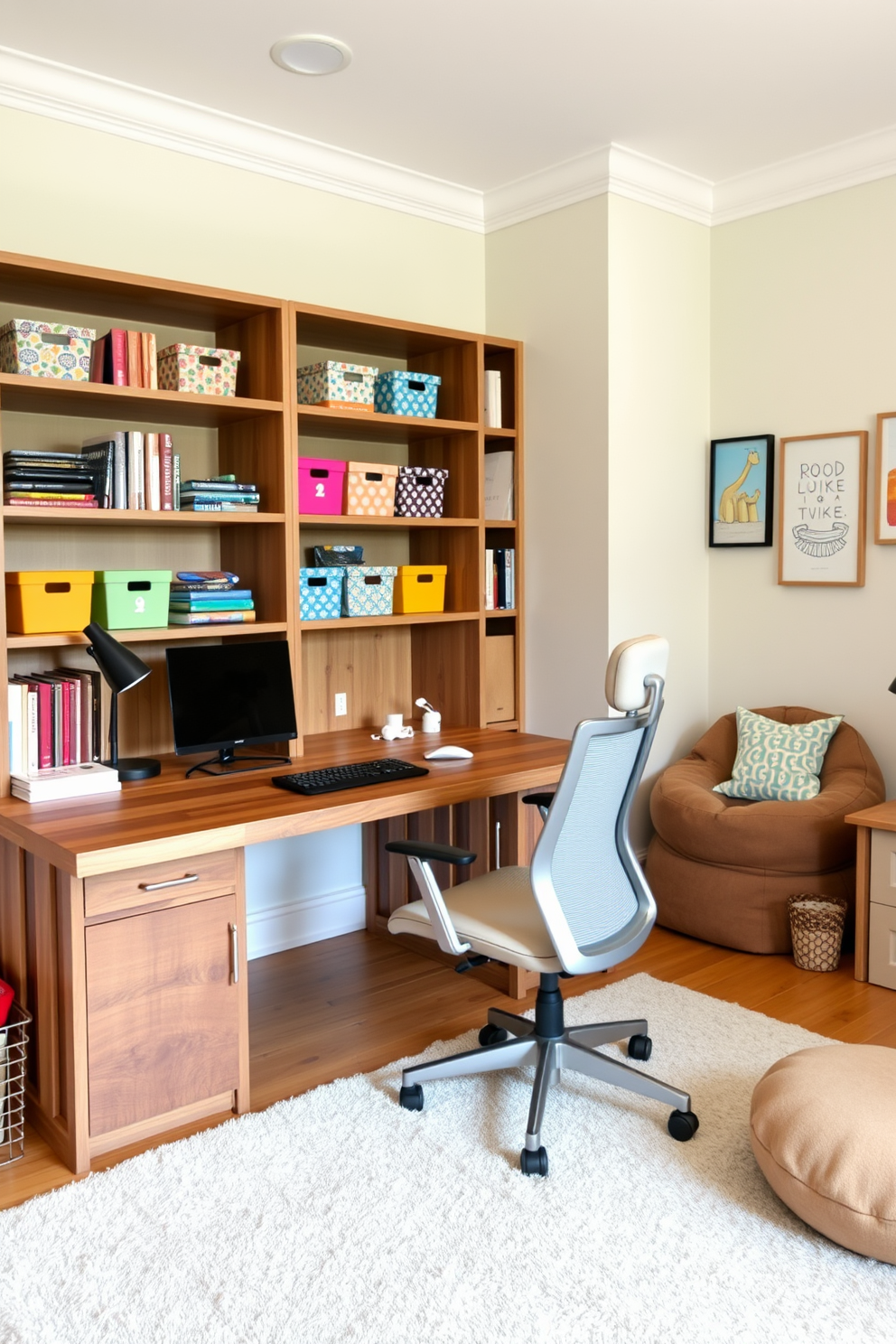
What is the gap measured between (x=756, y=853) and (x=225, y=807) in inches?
74.1

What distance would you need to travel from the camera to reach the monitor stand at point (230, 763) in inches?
123

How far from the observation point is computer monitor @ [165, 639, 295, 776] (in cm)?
308

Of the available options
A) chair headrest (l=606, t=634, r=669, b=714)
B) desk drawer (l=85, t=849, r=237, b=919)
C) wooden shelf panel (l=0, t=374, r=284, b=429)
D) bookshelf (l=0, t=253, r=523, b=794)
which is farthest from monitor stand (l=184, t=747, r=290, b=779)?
chair headrest (l=606, t=634, r=669, b=714)

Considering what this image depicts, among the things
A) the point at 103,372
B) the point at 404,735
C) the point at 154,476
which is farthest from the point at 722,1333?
the point at 103,372

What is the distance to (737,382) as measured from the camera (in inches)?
168

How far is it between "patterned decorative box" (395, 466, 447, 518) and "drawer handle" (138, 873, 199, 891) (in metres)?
1.69

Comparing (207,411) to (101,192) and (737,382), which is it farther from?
(737,382)

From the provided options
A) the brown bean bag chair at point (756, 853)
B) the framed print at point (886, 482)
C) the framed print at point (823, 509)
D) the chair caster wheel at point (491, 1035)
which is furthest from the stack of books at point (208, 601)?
the framed print at point (886, 482)

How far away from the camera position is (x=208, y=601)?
10.6 feet

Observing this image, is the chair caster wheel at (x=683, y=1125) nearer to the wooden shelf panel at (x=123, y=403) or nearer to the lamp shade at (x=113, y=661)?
the lamp shade at (x=113, y=661)

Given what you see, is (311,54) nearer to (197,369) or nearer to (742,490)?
(197,369)

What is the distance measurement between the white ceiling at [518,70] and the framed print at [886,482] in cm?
100

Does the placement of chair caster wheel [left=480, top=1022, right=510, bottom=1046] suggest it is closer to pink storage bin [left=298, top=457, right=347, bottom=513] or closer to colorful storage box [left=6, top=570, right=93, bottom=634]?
colorful storage box [left=6, top=570, right=93, bottom=634]

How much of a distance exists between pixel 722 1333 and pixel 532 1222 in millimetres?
437
